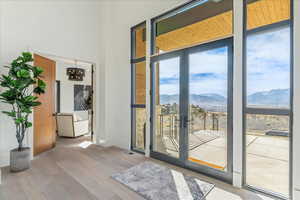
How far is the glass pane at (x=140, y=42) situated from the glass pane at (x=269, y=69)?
2351mm

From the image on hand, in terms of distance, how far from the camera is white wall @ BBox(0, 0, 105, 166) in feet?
10.5

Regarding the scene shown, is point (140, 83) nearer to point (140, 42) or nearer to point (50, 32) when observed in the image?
point (140, 42)

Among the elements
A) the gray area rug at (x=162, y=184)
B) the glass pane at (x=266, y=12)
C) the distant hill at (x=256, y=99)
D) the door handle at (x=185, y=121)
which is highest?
the glass pane at (x=266, y=12)

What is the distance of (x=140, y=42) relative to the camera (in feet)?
13.3

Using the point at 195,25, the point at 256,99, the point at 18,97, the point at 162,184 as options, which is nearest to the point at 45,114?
the point at 18,97

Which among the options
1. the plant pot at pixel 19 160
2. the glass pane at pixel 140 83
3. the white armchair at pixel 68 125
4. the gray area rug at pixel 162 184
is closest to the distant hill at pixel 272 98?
the gray area rug at pixel 162 184

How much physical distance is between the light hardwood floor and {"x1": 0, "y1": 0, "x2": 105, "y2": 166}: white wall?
36.9 inches

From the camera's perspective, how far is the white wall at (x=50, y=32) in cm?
319

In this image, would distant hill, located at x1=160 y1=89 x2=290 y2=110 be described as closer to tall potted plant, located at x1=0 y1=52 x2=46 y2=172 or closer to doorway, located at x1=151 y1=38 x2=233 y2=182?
doorway, located at x1=151 y1=38 x2=233 y2=182

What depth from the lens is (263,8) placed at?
2.34m

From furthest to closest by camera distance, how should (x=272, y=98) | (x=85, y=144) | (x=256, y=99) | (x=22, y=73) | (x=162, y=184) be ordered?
(x=85, y=144) → (x=22, y=73) → (x=162, y=184) → (x=256, y=99) → (x=272, y=98)

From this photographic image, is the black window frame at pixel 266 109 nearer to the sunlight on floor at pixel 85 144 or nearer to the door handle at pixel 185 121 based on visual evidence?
the door handle at pixel 185 121

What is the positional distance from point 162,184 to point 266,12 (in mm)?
3010

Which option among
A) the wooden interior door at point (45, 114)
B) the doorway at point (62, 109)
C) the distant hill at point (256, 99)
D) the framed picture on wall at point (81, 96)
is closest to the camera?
the distant hill at point (256, 99)
